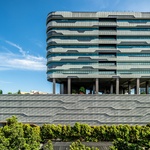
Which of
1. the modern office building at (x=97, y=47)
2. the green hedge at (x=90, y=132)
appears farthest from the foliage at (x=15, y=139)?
the modern office building at (x=97, y=47)

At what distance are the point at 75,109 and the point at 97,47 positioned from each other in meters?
20.1

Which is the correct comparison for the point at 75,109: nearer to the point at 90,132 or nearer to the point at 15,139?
the point at 90,132

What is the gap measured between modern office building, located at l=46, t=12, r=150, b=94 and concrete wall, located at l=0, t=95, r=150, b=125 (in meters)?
9.36

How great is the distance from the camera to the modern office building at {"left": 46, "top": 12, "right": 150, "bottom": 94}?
62062 millimetres

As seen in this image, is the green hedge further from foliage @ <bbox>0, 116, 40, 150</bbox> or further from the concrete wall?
foliage @ <bbox>0, 116, 40, 150</bbox>

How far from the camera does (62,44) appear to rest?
2442 inches

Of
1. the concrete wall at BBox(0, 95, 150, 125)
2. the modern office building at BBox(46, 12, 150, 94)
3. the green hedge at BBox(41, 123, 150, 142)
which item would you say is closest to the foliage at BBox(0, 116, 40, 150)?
the green hedge at BBox(41, 123, 150, 142)

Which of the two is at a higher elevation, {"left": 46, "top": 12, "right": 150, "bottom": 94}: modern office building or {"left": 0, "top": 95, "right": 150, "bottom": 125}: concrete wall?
{"left": 46, "top": 12, "right": 150, "bottom": 94}: modern office building

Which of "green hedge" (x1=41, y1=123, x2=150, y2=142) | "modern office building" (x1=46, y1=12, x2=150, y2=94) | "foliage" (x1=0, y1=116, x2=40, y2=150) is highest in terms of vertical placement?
"modern office building" (x1=46, y1=12, x2=150, y2=94)

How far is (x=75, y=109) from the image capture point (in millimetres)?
53344

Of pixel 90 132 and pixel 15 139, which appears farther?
pixel 90 132

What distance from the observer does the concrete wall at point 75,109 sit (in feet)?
174

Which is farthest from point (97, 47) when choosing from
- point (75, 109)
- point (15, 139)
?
point (15, 139)

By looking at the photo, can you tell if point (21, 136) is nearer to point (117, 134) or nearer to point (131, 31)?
point (117, 134)
